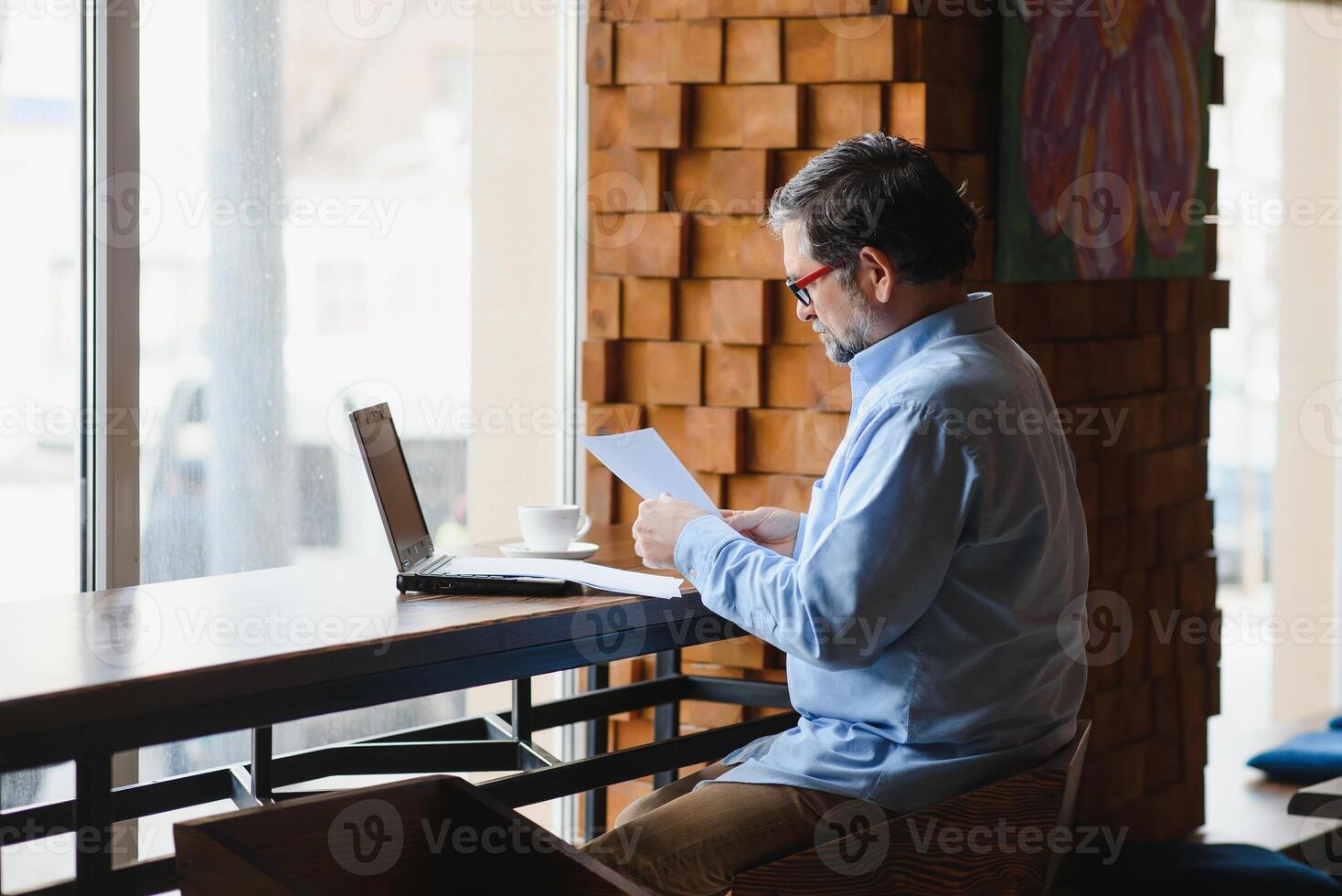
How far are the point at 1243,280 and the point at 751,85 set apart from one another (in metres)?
2.66

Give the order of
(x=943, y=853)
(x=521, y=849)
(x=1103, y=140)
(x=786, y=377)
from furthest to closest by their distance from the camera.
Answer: (x=1103, y=140), (x=786, y=377), (x=943, y=853), (x=521, y=849)

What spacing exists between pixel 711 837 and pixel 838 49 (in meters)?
1.53

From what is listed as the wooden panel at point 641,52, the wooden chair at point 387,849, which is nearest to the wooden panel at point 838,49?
the wooden panel at point 641,52

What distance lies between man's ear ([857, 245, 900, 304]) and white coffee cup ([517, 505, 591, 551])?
2.32 ft

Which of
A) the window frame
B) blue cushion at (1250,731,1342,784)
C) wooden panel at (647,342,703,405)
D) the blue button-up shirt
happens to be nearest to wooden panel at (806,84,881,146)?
wooden panel at (647,342,703,405)

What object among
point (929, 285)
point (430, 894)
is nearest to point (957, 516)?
point (929, 285)

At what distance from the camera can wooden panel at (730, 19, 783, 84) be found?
278cm

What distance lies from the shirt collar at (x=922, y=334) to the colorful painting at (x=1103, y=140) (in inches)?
39.7

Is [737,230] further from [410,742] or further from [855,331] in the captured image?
[410,742]

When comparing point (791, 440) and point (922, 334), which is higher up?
point (922, 334)

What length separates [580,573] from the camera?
226 cm

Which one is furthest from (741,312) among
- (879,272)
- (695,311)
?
(879,272)

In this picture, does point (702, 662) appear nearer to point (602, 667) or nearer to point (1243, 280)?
point (602, 667)

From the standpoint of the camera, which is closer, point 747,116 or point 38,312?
point 38,312
